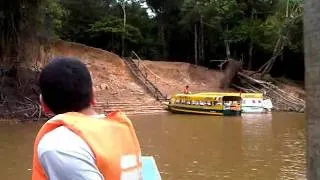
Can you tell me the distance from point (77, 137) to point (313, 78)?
873 millimetres

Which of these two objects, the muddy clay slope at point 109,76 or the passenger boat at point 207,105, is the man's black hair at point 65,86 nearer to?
the passenger boat at point 207,105

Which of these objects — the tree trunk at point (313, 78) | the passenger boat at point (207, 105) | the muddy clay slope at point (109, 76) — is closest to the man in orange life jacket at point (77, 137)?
the tree trunk at point (313, 78)

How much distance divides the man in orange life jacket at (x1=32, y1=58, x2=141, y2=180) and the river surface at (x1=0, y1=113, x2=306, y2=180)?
25.7 feet

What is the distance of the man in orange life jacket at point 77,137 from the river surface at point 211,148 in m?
7.83

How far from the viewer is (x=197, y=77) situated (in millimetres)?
34000

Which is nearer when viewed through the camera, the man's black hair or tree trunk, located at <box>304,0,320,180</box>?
the man's black hair

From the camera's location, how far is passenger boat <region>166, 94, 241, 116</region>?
957 inches

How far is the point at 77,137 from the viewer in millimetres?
1564

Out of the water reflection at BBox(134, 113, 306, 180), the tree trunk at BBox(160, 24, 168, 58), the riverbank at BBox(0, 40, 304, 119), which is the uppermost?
the tree trunk at BBox(160, 24, 168, 58)

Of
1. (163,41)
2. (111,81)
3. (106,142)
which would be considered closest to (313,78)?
(106,142)

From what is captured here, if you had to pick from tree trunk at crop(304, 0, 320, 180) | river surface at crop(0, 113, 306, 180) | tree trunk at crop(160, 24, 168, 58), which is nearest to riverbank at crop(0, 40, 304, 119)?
river surface at crop(0, 113, 306, 180)

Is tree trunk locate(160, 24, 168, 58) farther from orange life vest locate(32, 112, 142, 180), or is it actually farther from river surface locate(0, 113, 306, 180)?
orange life vest locate(32, 112, 142, 180)

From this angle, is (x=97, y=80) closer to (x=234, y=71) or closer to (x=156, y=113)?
(x=156, y=113)

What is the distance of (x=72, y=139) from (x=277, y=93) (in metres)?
29.4
